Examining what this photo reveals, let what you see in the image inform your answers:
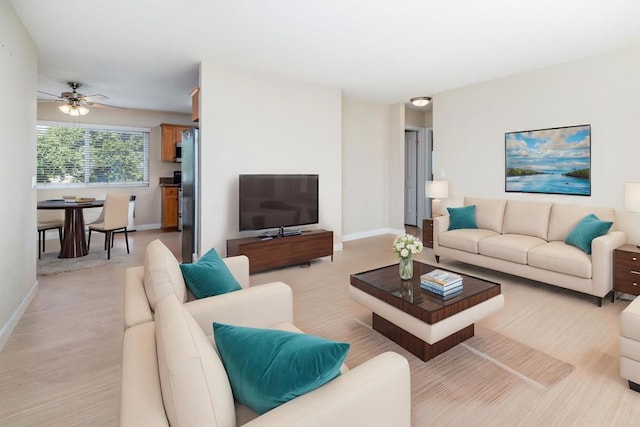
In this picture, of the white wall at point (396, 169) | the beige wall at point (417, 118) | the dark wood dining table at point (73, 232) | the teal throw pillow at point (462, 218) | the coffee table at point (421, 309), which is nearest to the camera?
the coffee table at point (421, 309)

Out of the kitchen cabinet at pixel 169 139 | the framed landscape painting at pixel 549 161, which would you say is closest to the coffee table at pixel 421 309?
the framed landscape painting at pixel 549 161

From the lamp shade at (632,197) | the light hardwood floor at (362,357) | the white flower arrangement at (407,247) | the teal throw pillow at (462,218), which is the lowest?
the light hardwood floor at (362,357)

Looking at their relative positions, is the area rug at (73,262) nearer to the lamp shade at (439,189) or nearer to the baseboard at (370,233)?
the baseboard at (370,233)

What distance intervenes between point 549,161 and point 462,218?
130cm

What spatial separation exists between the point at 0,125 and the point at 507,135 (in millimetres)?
5664

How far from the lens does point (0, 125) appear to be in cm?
260

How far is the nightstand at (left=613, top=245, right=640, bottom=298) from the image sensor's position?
318cm

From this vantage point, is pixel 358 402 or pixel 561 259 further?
pixel 561 259

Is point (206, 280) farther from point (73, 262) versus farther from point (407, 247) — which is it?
point (73, 262)

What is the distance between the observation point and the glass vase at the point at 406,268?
8.91 feet

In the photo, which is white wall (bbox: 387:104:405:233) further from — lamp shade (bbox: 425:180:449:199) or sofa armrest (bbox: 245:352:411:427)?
sofa armrest (bbox: 245:352:411:427)

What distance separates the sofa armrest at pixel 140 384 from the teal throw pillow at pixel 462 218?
14.2ft

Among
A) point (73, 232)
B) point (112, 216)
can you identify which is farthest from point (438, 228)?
point (73, 232)

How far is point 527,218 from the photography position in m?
4.32
